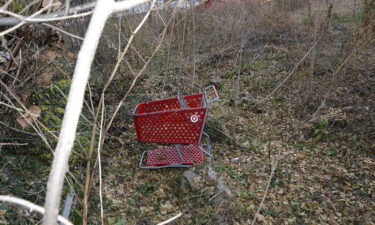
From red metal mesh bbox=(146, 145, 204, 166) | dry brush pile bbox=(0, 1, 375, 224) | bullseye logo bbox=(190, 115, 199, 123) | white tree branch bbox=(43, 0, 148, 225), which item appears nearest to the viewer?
white tree branch bbox=(43, 0, 148, 225)

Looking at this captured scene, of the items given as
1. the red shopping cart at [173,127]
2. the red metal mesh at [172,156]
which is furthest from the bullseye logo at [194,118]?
the red metal mesh at [172,156]

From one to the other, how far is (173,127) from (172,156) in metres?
0.52

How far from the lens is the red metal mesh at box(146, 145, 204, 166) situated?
341 centimetres

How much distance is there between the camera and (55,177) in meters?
0.48

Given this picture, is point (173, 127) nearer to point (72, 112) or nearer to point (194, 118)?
point (194, 118)

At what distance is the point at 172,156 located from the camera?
3574mm

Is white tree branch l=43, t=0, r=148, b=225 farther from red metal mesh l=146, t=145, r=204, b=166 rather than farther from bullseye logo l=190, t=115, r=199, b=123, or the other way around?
red metal mesh l=146, t=145, r=204, b=166

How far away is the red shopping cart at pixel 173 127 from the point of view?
3.13 metres

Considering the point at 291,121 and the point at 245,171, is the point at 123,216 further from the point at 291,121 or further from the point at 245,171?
the point at 291,121

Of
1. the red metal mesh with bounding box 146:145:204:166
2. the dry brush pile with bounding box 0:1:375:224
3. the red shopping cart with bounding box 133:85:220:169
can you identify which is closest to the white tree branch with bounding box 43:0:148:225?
the dry brush pile with bounding box 0:1:375:224

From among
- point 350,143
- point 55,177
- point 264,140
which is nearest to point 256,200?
point 264,140

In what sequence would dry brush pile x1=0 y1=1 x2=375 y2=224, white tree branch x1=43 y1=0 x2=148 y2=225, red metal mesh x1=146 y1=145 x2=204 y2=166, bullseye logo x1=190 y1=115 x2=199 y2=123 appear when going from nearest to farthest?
white tree branch x1=43 y1=0 x2=148 y2=225
dry brush pile x1=0 y1=1 x2=375 y2=224
bullseye logo x1=190 y1=115 x2=199 y2=123
red metal mesh x1=146 y1=145 x2=204 y2=166

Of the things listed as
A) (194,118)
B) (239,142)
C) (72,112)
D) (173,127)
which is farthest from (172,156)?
(72,112)

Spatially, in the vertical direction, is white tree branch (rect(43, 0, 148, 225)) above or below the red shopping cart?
above
